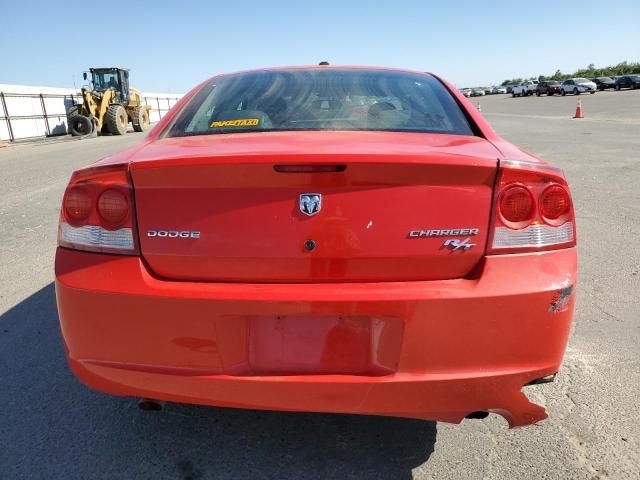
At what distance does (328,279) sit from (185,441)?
113 centimetres

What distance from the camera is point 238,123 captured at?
8.02 ft

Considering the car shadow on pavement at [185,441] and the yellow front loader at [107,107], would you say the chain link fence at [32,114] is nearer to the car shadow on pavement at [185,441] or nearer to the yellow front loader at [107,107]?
the yellow front loader at [107,107]

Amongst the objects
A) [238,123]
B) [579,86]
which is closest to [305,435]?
[238,123]

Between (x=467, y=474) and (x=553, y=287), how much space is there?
0.87 m

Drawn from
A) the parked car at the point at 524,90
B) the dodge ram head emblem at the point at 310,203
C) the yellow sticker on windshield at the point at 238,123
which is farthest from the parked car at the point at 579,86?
the dodge ram head emblem at the point at 310,203

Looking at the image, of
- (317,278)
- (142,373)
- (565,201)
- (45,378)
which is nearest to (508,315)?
(565,201)

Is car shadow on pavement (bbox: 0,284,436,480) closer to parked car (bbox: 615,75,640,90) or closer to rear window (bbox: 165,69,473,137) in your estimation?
rear window (bbox: 165,69,473,137)

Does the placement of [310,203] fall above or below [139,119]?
above

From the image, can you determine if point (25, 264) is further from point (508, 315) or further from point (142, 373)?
point (508, 315)

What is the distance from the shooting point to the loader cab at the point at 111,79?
82.2 feet

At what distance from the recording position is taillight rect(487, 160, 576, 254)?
1.79 meters

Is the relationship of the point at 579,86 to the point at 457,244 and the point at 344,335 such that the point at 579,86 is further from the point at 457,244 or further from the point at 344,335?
the point at 344,335

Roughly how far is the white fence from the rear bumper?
24.2m

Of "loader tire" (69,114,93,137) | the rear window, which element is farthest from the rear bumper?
"loader tire" (69,114,93,137)
